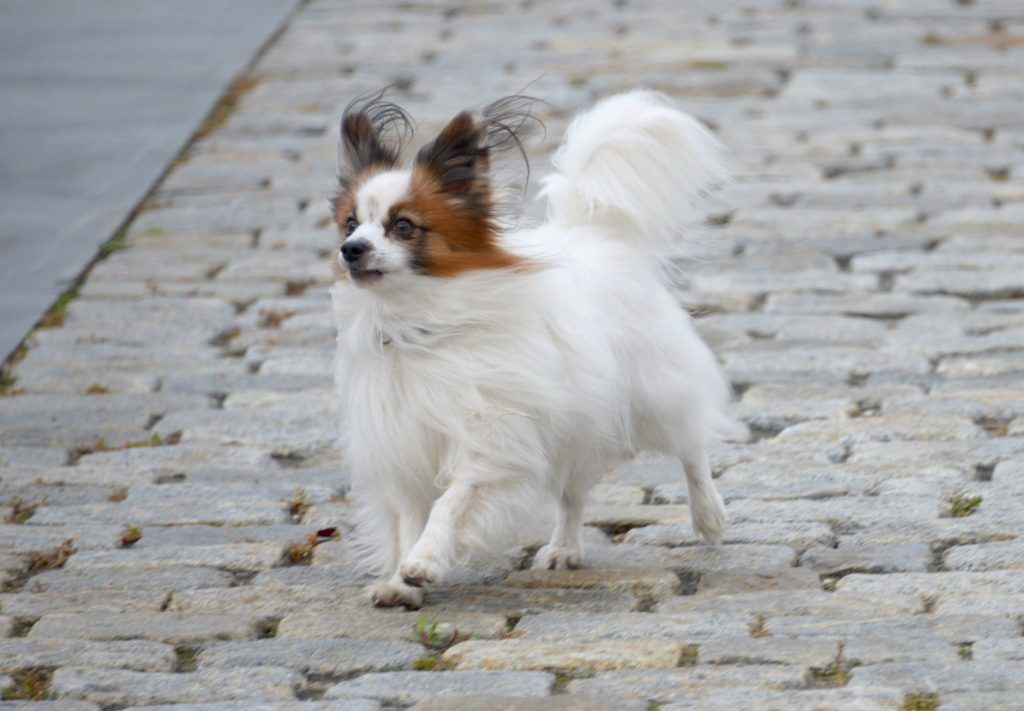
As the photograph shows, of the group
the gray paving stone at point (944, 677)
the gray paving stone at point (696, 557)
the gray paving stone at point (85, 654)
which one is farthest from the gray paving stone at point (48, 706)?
the gray paving stone at point (944, 677)

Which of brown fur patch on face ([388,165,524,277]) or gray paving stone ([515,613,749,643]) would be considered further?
brown fur patch on face ([388,165,524,277])

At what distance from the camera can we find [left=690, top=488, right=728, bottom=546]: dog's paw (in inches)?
223

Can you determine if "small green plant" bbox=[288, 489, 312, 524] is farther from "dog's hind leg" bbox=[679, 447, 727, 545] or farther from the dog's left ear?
the dog's left ear

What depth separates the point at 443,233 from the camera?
5164mm

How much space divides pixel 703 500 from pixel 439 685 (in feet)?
4.68

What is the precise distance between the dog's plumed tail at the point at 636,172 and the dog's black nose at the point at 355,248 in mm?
996

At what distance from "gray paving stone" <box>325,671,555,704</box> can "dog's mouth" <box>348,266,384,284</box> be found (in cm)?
114

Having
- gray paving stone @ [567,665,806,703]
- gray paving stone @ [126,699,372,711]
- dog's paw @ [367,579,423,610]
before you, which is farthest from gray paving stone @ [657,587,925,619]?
gray paving stone @ [126,699,372,711]

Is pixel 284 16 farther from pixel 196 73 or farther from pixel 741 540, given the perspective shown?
pixel 741 540

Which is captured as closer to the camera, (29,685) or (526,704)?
(526,704)

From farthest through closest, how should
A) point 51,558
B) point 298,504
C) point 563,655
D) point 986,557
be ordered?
1. point 298,504
2. point 51,558
3. point 986,557
4. point 563,655

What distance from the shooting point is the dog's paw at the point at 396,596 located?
516cm

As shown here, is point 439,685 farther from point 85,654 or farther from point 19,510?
point 19,510

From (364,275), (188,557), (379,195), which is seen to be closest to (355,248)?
(364,275)
